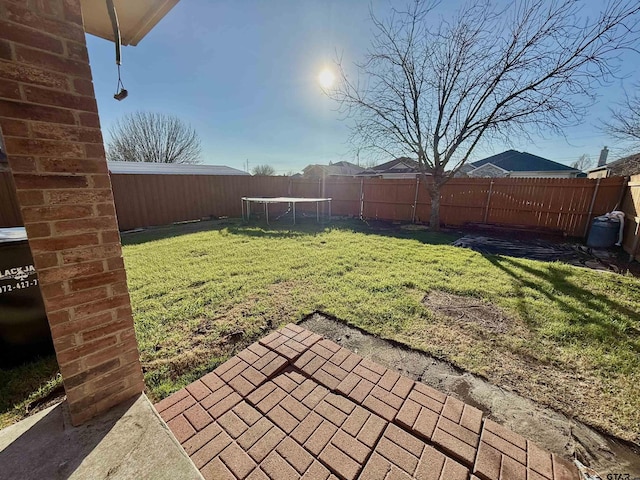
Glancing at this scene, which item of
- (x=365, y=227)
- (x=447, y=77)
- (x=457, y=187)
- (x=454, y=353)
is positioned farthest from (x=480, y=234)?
(x=454, y=353)

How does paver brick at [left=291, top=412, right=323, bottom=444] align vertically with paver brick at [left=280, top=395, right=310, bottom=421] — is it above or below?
above

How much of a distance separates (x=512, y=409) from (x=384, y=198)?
1039cm

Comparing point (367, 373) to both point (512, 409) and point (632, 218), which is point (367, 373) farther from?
point (632, 218)

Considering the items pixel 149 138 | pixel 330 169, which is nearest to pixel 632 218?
pixel 149 138

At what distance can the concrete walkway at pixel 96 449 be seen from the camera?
114 centimetres

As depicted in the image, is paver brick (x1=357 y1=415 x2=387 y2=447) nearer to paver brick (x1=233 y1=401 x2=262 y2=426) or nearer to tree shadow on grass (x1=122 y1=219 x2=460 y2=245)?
paver brick (x1=233 y1=401 x2=262 y2=426)

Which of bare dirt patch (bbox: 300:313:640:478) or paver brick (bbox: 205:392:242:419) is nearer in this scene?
bare dirt patch (bbox: 300:313:640:478)

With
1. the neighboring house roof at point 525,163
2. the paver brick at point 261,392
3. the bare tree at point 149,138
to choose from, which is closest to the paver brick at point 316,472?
the paver brick at point 261,392

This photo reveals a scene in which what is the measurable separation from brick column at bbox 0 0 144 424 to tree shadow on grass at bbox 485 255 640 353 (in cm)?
392

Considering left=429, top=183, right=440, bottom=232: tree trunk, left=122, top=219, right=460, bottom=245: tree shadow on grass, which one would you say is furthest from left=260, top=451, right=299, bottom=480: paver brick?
left=429, top=183, right=440, bottom=232: tree trunk

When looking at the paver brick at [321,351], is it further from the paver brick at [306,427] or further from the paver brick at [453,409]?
the paver brick at [453,409]

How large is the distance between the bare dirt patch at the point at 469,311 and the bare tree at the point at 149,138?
26121 mm

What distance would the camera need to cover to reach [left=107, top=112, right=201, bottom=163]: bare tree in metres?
21.3

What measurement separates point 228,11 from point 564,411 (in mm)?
7058
